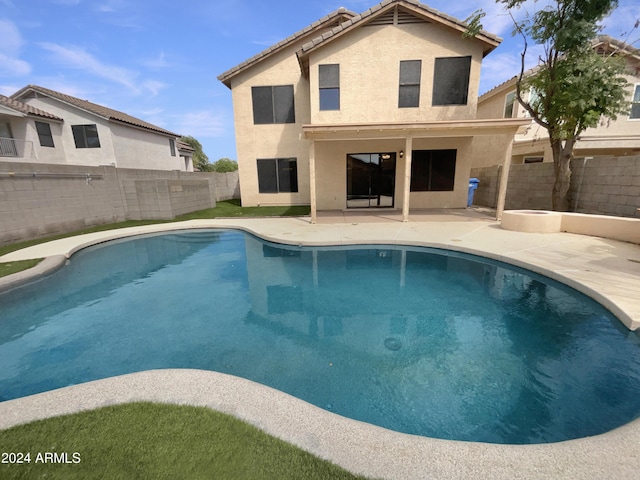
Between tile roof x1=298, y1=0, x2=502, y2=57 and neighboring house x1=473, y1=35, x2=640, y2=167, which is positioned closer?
tile roof x1=298, y1=0, x2=502, y2=57

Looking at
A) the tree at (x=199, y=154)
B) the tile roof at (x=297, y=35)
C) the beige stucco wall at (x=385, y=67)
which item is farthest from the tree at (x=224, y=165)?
the beige stucco wall at (x=385, y=67)

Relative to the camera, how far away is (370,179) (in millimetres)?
12898

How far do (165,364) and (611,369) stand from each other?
5541mm

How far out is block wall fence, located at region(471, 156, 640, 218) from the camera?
775cm

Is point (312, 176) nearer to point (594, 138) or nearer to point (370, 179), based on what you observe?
point (370, 179)

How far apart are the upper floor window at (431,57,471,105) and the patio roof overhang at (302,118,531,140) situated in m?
2.94

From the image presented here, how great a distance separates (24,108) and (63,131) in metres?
1.96

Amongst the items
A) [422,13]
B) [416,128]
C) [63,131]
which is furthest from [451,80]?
[63,131]

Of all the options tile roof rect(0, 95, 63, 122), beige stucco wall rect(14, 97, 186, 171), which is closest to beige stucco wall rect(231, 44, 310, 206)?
beige stucco wall rect(14, 97, 186, 171)

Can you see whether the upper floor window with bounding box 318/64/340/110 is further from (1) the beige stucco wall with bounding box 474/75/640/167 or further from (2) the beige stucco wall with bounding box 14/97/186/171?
(2) the beige stucco wall with bounding box 14/97/186/171

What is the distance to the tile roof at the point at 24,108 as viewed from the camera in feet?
50.5

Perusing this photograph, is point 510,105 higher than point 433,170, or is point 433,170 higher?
point 510,105

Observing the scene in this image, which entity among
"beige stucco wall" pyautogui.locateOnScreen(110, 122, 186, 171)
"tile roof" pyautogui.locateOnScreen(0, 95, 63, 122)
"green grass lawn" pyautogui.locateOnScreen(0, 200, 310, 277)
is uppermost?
"tile roof" pyautogui.locateOnScreen(0, 95, 63, 122)

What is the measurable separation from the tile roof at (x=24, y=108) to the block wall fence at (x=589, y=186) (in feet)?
84.4
